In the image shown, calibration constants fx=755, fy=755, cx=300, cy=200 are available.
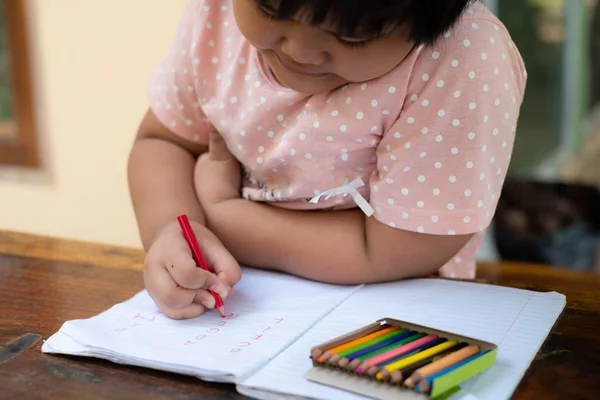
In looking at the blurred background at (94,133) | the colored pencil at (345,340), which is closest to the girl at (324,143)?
the colored pencil at (345,340)

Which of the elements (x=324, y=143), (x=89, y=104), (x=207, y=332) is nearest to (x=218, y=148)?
(x=324, y=143)

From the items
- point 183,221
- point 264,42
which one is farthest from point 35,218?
point 264,42

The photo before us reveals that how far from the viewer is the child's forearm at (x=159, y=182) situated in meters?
0.70

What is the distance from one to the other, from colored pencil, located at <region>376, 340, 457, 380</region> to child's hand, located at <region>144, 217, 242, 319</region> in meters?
0.18

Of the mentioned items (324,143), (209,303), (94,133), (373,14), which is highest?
(373,14)

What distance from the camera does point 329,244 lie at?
2.13 feet

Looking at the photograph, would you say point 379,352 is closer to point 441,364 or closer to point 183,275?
point 441,364

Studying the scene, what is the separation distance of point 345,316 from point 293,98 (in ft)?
0.65

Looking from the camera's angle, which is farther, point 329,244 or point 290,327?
point 329,244

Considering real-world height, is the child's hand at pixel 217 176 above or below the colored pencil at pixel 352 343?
above

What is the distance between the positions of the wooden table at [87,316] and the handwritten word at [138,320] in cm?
4

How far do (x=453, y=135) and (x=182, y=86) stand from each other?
281 mm

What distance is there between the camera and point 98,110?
171 centimetres

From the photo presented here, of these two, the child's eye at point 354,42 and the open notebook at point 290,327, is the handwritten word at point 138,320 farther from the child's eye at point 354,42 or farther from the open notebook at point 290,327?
the child's eye at point 354,42
